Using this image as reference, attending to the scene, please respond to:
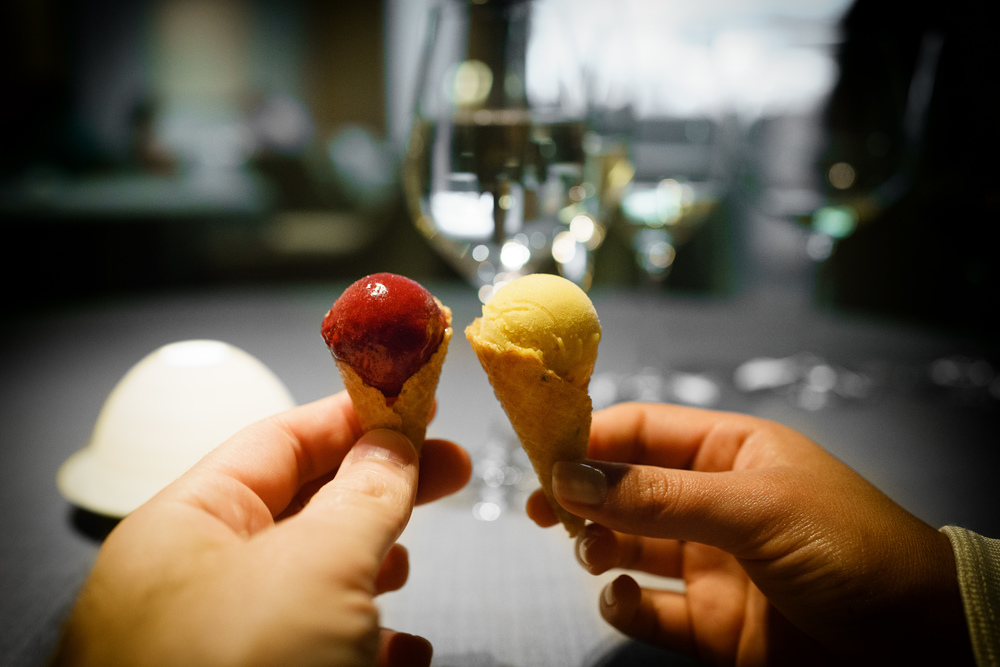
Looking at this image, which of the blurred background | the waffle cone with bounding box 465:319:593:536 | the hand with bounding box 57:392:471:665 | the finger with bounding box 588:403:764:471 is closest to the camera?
the hand with bounding box 57:392:471:665

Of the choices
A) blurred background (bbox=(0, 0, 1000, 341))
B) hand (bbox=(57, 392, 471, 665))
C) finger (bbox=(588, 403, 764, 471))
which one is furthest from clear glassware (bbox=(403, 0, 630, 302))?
hand (bbox=(57, 392, 471, 665))

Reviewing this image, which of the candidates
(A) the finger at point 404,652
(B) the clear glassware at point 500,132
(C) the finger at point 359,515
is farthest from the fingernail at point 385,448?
(B) the clear glassware at point 500,132

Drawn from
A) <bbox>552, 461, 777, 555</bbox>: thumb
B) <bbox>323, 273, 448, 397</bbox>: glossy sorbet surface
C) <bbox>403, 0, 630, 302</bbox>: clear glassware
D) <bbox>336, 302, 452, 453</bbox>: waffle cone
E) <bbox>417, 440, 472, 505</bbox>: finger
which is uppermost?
<bbox>403, 0, 630, 302</bbox>: clear glassware

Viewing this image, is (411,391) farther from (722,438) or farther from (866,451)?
(866,451)

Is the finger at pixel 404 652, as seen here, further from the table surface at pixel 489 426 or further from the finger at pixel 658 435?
the finger at pixel 658 435

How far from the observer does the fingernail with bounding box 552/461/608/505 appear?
1.06 ft

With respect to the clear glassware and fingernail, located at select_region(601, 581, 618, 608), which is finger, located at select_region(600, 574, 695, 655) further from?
the clear glassware

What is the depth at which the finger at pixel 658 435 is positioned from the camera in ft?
1.49

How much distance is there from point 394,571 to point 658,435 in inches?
8.7

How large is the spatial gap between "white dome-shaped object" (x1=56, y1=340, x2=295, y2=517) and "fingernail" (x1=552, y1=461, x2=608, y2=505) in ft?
0.88

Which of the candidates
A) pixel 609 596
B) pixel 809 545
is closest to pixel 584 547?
pixel 609 596

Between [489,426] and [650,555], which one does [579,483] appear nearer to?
[650,555]

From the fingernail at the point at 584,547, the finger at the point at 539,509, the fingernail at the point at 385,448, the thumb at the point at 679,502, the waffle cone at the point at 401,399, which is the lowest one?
the fingernail at the point at 584,547

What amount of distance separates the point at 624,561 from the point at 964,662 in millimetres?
210
